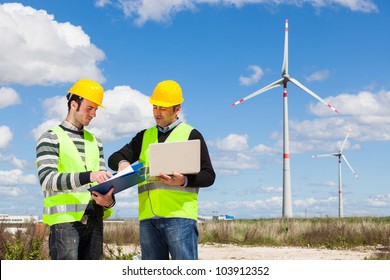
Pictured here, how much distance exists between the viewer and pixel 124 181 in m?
4.38

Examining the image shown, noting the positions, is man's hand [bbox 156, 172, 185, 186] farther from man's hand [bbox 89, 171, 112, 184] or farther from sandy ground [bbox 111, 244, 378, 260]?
sandy ground [bbox 111, 244, 378, 260]

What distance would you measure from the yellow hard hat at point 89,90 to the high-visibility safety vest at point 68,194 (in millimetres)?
300

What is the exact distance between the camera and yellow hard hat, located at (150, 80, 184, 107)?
182 inches

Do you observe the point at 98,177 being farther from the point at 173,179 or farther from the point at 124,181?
the point at 173,179

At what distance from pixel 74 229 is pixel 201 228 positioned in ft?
70.4

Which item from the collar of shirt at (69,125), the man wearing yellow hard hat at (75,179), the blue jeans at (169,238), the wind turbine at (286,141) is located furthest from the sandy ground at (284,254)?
the wind turbine at (286,141)

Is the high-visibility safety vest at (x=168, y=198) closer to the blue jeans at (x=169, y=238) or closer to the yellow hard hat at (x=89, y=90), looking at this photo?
the blue jeans at (x=169, y=238)

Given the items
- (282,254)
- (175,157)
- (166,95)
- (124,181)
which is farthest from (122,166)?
(282,254)

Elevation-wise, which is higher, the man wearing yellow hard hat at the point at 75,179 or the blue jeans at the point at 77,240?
the man wearing yellow hard hat at the point at 75,179

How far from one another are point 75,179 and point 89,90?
708 mm

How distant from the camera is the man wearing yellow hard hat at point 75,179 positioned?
4.42 meters

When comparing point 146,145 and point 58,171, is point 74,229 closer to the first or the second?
point 58,171

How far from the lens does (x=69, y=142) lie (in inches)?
179
